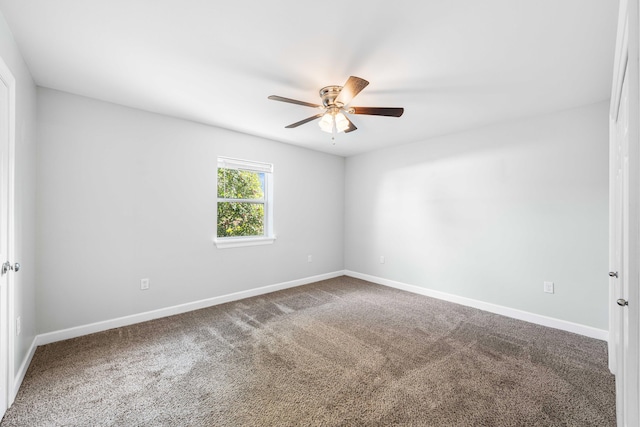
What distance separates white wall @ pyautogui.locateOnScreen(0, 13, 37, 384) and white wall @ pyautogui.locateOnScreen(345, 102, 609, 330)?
4099 millimetres

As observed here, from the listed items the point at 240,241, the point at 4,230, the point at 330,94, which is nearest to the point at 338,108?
the point at 330,94

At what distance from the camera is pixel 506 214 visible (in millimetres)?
3334

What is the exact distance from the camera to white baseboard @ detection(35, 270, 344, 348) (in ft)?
8.43

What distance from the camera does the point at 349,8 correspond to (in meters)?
1.55

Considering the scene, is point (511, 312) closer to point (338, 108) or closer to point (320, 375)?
point (320, 375)

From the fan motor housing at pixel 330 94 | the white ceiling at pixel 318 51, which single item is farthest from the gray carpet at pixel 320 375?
the white ceiling at pixel 318 51

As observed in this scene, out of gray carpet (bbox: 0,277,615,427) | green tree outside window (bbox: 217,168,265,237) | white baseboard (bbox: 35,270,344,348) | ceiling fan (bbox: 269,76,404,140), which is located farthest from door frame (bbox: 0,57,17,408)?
green tree outside window (bbox: 217,168,265,237)

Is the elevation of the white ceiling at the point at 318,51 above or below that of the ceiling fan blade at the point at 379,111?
above

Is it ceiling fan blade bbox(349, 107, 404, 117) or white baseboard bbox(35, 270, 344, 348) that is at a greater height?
ceiling fan blade bbox(349, 107, 404, 117)

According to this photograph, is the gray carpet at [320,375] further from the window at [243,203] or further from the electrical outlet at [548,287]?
the window at [243,203]

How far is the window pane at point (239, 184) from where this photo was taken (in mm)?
3775

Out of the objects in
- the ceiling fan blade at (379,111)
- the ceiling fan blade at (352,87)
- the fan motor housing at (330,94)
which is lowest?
the ceiling fan blade at (379,111)

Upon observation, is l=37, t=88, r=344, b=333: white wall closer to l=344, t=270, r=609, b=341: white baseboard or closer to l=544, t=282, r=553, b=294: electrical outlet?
l=344, t=270, r=609, b=341: white baseboard

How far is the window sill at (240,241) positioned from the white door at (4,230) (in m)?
2.00
